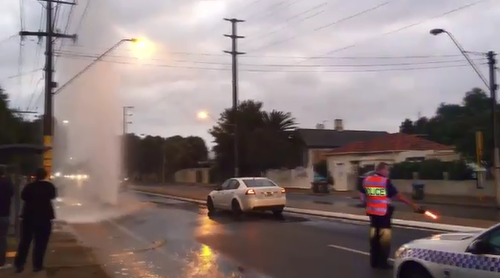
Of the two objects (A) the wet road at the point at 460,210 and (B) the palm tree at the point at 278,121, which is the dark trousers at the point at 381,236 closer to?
(A) the wet road at the point at 460,210

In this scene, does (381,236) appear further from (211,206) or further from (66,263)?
(211,206)

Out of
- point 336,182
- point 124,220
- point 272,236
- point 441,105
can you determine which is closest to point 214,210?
point 124,220

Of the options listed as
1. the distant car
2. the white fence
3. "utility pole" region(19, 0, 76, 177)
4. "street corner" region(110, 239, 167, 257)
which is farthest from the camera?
the white fence

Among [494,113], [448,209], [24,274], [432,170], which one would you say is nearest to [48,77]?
[24,274]

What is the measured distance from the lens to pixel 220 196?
25656mm

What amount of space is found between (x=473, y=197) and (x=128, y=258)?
98.3 ft

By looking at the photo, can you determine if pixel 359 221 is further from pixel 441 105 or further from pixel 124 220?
pixel 441 105

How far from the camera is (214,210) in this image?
Answer: 26.8m

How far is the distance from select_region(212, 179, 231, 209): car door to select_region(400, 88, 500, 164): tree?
62.8ft

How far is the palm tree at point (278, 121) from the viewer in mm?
62000

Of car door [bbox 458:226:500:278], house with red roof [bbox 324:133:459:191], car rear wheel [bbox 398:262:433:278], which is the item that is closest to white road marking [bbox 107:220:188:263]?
car rear wheel [bbox 398:262:433:278]

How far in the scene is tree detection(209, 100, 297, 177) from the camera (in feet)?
187

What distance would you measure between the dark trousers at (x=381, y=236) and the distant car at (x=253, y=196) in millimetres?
12205

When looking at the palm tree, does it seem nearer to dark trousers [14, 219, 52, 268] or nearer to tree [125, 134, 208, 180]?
tree [125, 134, 208, 180]
